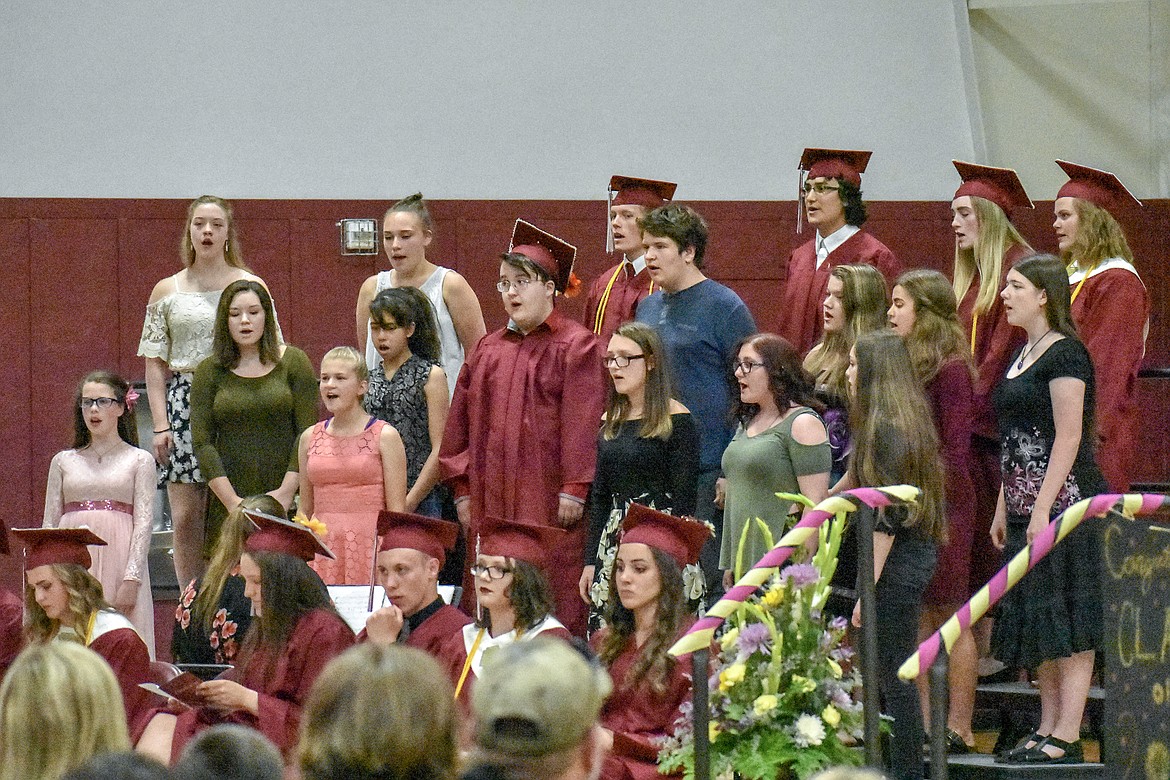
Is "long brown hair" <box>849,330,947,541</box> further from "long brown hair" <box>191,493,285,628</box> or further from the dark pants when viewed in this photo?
"long brown hair" <box>191,493,285,628</box>

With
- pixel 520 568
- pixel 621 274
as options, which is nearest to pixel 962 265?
pixel 621 274

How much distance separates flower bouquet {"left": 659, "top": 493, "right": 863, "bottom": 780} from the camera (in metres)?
4.48

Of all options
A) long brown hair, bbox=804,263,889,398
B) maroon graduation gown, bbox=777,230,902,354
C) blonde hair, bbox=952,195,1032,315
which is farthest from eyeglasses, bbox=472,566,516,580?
blonde hair, bbox=952,195,1032,315

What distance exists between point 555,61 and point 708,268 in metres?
1.38

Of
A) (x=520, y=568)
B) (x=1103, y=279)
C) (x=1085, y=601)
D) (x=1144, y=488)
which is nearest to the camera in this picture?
(x=1085, y=601)

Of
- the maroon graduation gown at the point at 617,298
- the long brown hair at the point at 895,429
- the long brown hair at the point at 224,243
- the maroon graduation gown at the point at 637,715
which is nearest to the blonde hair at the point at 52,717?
the maroon graduation gown at the point at 637,715

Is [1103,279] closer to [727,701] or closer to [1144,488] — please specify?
[1144,488]

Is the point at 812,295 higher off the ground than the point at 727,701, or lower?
higher

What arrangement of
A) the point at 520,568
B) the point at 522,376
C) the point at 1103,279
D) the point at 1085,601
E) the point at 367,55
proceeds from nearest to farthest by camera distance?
the point at 1085,601 < the point at 520,568 < the point at 1103,279 < the point at 522,376 < the point at 367,55

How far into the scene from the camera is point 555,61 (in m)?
9.00

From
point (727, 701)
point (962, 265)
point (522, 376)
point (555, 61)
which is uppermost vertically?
point (555, 61)

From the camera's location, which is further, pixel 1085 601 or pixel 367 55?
pixel 367 55

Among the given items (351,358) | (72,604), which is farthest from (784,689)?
(72,604)

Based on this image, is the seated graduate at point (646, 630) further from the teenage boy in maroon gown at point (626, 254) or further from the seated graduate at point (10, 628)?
the seated graduate at point (10, 628)
